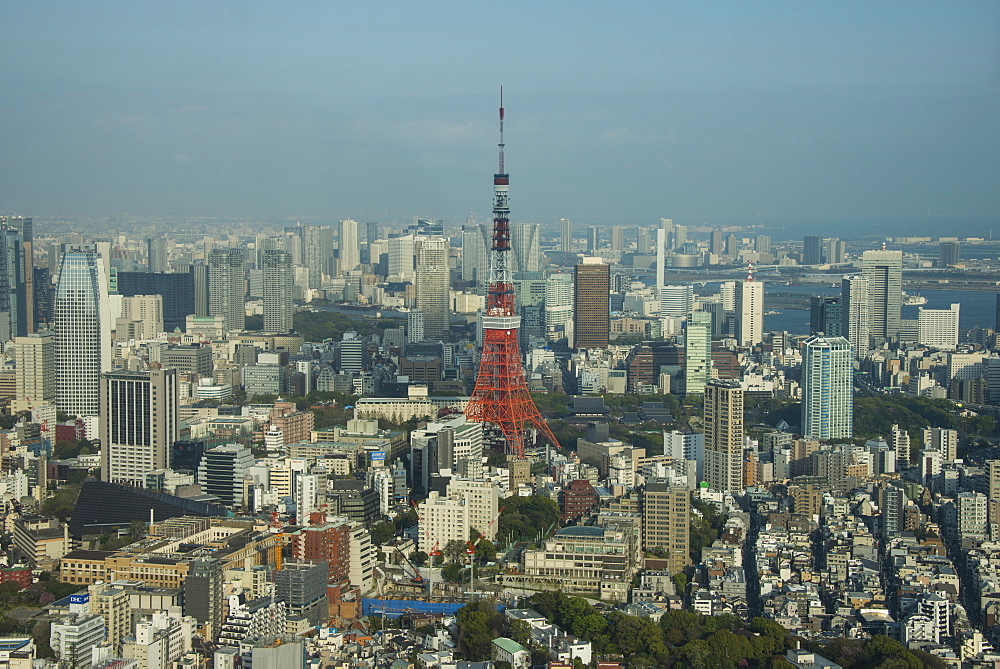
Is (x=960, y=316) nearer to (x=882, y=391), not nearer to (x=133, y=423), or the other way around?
(x=882, y=391)

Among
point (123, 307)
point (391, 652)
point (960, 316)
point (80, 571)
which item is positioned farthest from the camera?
point (960, 316)

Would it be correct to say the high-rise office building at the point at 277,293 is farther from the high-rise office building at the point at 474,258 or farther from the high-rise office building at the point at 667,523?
the high-rise office building at the point at 667,523

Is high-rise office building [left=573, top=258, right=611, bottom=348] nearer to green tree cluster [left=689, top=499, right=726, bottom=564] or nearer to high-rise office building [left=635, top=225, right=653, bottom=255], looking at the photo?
high-rise office building [left=635, top=225, right=653, bottom=255]

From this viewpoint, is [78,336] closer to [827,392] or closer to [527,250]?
[827,392]

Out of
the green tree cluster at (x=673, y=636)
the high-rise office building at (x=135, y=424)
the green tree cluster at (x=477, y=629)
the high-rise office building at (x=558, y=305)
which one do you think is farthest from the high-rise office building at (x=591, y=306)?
the green tree cluster at (x=477, y=629)

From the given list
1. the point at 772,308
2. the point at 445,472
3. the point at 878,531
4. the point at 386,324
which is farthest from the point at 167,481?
the point at 772,308

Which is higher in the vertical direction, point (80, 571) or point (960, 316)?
point (960, 316)

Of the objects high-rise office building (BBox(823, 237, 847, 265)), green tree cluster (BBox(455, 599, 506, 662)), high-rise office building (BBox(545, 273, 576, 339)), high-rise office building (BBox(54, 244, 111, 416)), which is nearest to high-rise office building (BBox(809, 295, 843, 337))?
high-rise office building (BBox(545, 273, 576, 339))
